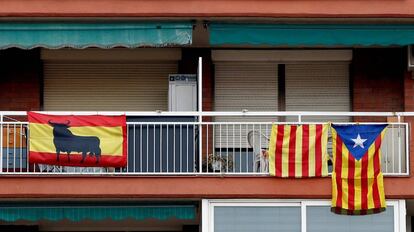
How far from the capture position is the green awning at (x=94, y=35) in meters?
20.3

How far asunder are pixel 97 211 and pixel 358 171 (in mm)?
3912

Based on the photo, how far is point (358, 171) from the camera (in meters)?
19.5

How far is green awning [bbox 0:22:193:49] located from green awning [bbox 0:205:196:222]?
2.43 metres

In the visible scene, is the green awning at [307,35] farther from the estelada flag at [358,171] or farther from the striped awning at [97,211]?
the striped awning at [97,211]

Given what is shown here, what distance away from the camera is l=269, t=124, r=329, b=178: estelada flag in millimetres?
19594

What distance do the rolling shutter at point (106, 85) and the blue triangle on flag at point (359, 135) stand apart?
12.2 ft

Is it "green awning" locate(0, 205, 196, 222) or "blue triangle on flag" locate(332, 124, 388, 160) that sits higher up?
"blue triangle on flag" locate(332, 124, 388, 160)

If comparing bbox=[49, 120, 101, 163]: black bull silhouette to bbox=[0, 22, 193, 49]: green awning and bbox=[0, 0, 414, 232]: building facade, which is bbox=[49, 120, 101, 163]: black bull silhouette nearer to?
bbox=[0, 0, 414, 232]: building facade

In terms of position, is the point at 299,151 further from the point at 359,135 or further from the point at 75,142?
the point at 75,142

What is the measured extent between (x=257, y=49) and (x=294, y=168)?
3.21 metres

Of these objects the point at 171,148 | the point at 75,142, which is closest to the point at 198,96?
the point at 171,148

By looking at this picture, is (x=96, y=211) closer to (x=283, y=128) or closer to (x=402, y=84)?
(x=283, y=128)

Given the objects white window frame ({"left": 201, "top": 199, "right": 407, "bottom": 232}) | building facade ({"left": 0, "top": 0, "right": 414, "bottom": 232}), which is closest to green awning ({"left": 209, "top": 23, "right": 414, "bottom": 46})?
building facade ({"left": 0, "top": 0, "right": 414, "bottom": 232})

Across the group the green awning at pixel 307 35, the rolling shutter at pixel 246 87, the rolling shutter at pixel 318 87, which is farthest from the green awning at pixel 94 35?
the rolling shutter at pixel 318 87
